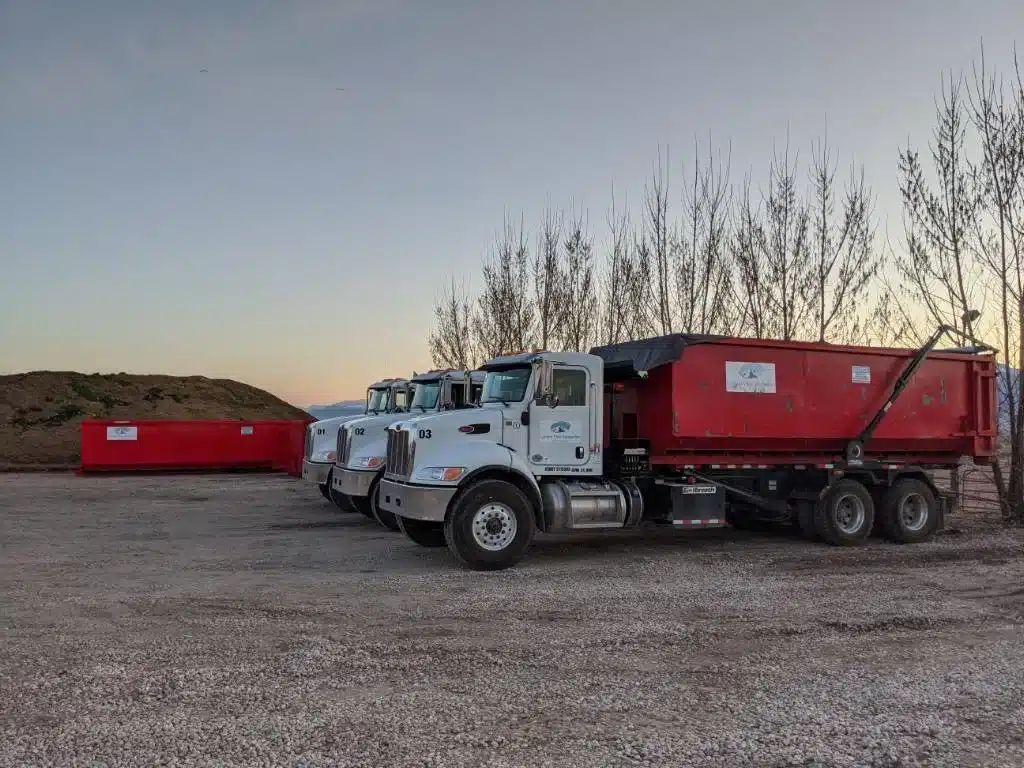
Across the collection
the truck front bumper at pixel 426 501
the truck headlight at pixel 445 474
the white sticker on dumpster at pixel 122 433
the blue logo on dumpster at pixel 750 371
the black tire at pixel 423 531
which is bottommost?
the black tire at pixel 423 531

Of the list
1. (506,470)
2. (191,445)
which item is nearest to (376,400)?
(506,470)

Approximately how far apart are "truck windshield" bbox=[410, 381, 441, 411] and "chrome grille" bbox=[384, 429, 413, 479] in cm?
348

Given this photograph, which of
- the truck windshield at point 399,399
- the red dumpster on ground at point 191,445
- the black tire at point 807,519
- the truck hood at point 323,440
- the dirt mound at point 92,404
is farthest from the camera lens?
the dirt mound at point 92,404

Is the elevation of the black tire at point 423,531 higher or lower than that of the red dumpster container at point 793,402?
lower

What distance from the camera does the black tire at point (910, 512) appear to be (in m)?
13.1

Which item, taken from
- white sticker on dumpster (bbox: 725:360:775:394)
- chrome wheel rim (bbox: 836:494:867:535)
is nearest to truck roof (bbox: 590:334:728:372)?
white sticker on dumpster (bbox: 725:360:775:394)

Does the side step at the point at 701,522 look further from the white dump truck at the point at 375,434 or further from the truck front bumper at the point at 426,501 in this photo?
the white dump truck at the point at 375,434

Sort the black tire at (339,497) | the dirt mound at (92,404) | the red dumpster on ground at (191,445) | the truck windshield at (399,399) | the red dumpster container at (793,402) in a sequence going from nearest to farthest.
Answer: the red dumpster container at (793,402), the black tire at (339,497), the truck windshield at (399,399), the red dumpster on ground at (191,445), the dirt mound at (92,404)

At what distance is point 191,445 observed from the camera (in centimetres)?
2650

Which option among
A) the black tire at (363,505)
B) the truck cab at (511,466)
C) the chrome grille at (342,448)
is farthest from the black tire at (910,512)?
the chrome grille at (342,448)

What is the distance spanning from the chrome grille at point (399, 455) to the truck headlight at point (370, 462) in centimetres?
209

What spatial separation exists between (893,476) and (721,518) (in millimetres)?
3248

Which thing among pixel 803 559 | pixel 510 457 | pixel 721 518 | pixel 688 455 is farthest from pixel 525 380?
pixel 803 559

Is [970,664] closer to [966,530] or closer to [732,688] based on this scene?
[732,688]
